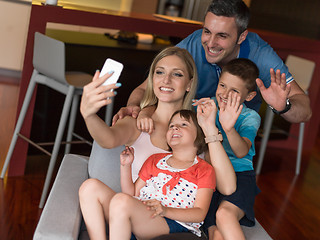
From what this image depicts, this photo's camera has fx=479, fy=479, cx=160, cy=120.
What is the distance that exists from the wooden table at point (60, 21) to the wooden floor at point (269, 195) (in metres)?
0.18

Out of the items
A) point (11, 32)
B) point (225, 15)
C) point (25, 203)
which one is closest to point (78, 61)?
point (25, 203)

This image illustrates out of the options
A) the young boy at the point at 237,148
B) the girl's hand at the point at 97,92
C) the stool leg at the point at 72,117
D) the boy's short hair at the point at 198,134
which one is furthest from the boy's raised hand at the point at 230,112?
the stool leg at the point at 72,117

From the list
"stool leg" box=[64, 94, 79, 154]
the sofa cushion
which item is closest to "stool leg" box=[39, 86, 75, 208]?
"stool leg" box=[64, 94, 79, 154]

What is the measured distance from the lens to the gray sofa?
163 centimetres

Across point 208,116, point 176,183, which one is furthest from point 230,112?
point 176,183

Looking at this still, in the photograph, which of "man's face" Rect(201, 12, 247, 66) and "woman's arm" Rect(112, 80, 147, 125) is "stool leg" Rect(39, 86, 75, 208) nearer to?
"woman's arm" Rect(112, 80, 147, 125)

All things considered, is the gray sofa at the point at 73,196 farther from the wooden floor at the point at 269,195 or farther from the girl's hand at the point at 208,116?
the wooden floor at the point at 269,195

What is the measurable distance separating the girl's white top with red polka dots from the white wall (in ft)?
12.4

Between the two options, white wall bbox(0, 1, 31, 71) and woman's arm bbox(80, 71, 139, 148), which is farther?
white wall bbox(0, 1, 31, 71)

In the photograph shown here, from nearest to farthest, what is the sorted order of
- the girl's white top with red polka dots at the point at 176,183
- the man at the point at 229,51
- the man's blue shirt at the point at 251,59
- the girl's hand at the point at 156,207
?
the girl's hand at the point at 156,207 < the girl's white top with red polka dots at the point at 176,183 < the man at the point at 229,51 < the man's blue shirt at the point at 251,59

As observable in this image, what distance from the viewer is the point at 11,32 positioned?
5.30m

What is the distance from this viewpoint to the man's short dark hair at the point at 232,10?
235 centimetres

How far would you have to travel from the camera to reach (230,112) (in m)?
1.82

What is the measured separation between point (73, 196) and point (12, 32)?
3.90 metres
